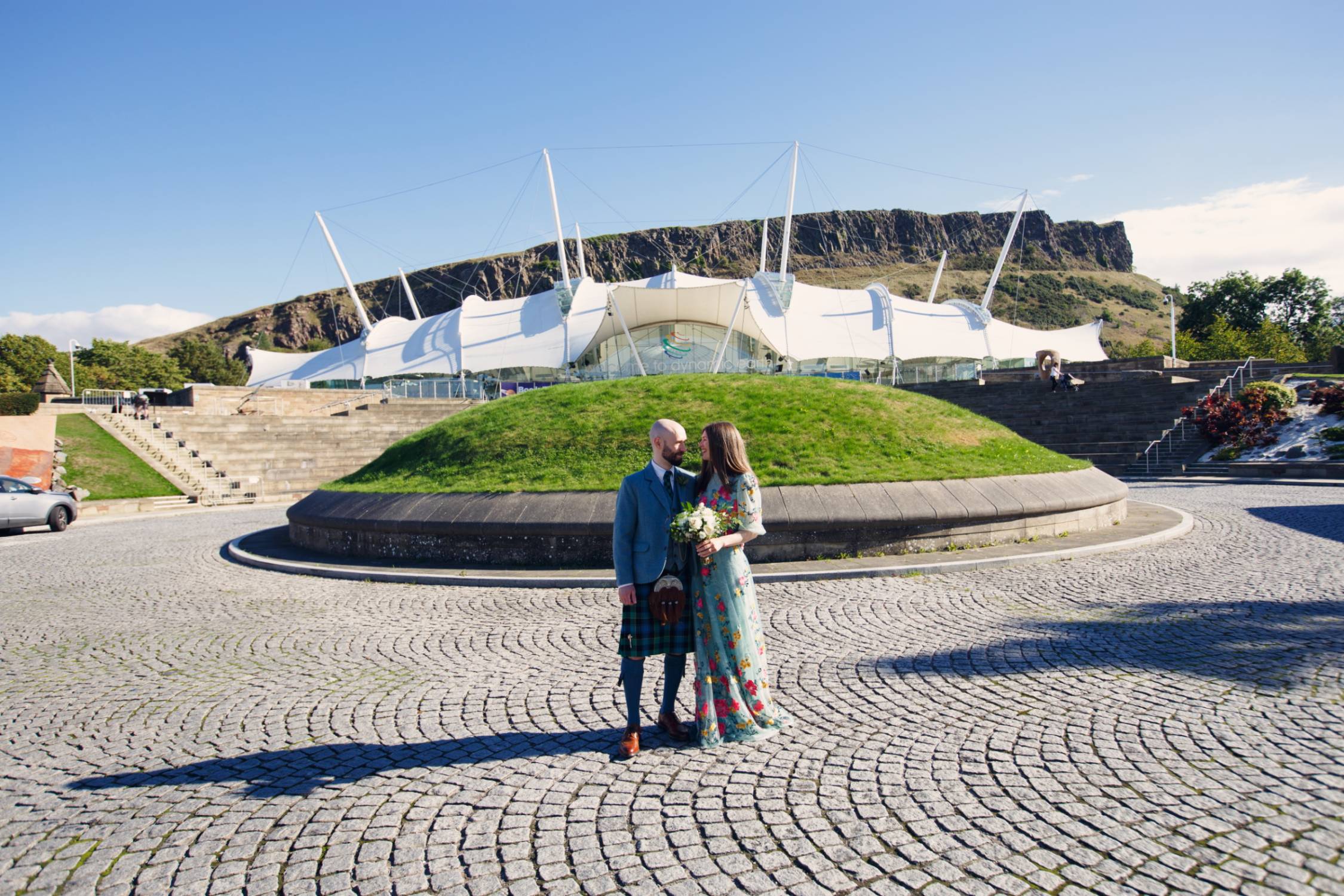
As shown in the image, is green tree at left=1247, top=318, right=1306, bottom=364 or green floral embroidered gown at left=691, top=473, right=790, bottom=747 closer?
green floral embroidered gown at left=691, top=473, right=790, bottom=747

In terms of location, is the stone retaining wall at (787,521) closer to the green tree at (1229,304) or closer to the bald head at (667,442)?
the bald head at (667,442)

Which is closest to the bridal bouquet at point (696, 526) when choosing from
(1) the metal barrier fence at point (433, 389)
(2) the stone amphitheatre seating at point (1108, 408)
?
(2) the stone amphitheatre seating at point (1108, 408)

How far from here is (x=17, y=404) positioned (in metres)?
29.0

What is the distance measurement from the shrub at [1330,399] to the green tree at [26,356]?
10059 cm

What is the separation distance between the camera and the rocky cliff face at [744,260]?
170750mm

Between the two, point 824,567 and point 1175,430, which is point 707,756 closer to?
point 824,567

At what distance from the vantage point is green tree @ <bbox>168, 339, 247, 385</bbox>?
10209 cm

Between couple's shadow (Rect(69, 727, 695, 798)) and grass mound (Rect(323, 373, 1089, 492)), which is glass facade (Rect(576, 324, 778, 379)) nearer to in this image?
grass mound (Rect(323, 373, 1089, 492))

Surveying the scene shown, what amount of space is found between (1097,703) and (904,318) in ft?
208

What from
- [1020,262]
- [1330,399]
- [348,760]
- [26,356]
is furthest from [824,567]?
[1020,262]

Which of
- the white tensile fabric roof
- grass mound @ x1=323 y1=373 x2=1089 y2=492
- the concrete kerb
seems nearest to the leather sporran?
the concrete kerb

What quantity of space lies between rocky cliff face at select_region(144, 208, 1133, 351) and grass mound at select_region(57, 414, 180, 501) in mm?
143347

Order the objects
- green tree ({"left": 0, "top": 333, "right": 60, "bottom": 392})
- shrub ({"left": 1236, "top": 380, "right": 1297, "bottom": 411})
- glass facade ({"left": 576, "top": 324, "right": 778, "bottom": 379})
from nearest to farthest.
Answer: shrub ({"left": 1236, "top": 380, "right": 1297, "bottom": 411}) → glass facade ({"left": 576, "top": 324, "right": 778, "bottom": 379}) → green tree ({"left": 0, "top": 333, "right": 60, "bottom": 392})

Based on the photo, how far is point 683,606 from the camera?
4238 mm
